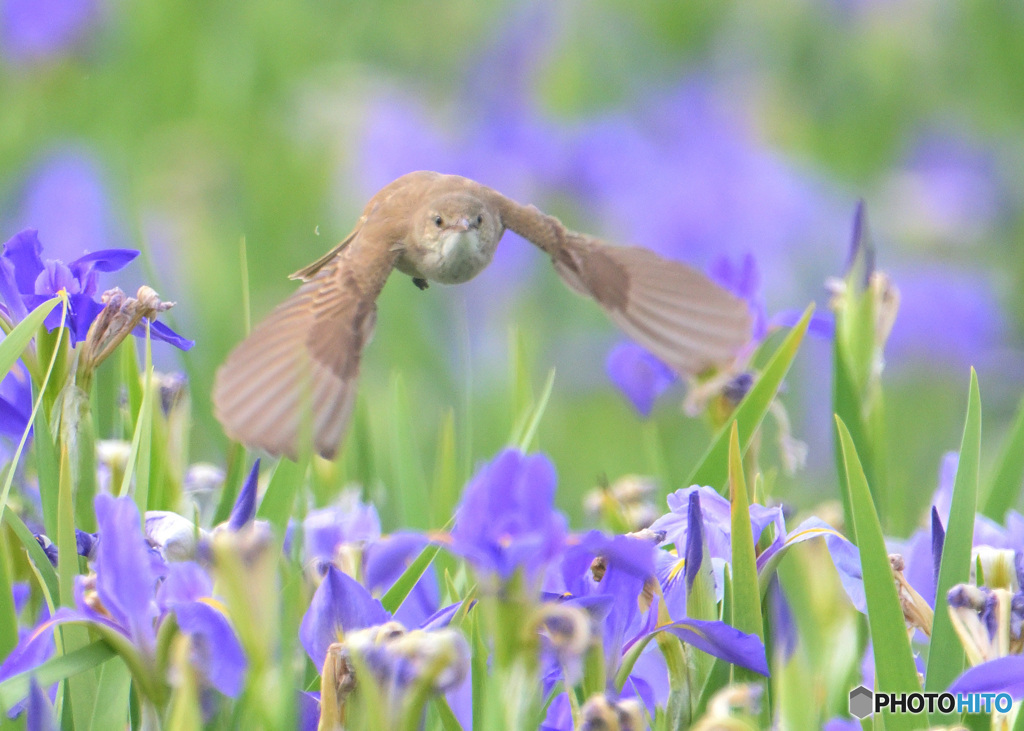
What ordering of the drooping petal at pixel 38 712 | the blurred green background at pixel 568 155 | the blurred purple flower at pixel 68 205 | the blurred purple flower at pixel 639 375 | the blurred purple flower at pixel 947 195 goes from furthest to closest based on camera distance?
the blurred purple flower at pixel 947 195 → the blurred green background at pixel 568 155 → the blurred purple flower at pixel 68 205 → the blurred purple flower at pixel 639 375 → the drooping petal at pixel 38 712

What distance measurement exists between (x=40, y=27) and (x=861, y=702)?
3.31m

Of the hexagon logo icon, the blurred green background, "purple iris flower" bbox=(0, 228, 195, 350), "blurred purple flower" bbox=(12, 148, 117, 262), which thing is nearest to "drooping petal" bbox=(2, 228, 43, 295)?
"purple iris flower" bbox=(0, 228, 195, 350)

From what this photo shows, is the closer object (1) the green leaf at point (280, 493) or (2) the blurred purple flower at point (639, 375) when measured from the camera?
(1) the green leaf at point (280, 493)

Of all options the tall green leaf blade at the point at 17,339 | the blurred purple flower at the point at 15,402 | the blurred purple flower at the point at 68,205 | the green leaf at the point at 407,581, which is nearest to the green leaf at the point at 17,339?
the tall green leaf blade at the point at 17,339

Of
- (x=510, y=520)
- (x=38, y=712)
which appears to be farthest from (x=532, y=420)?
(x=38, y=712)

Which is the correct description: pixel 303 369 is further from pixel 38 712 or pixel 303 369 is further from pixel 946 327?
pixel 946 327

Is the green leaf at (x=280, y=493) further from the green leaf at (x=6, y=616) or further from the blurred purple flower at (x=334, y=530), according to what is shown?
the green leaf at (x=6, y=616)

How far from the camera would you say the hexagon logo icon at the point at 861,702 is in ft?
2.17

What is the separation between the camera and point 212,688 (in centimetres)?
60

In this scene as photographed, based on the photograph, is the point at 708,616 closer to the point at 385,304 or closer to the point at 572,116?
the point at 385,304

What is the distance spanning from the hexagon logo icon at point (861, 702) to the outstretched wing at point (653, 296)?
240 mm

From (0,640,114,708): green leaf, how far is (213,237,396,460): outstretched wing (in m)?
0.12

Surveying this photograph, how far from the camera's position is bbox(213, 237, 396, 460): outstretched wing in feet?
2.16

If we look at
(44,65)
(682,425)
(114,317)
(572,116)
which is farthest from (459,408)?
(114,317)
